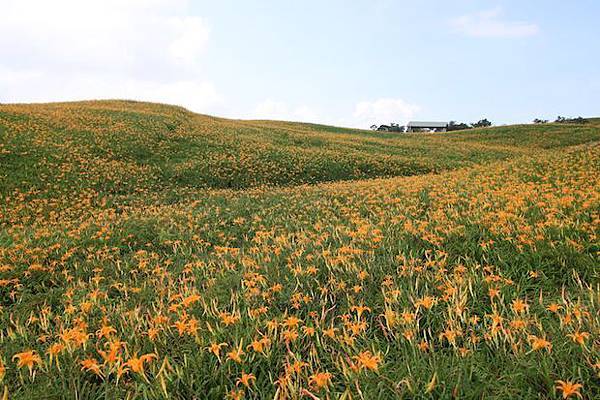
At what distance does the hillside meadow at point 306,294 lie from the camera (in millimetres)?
2465

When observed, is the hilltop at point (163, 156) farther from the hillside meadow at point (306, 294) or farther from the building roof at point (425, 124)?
the building roof at point (425, 124)

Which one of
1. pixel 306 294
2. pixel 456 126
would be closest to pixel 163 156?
pixel 306 294

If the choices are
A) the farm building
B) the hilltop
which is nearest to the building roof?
the farm building

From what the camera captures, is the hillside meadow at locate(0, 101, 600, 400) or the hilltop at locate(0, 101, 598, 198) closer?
the hillside meadow at locate(0, 101, 600, 400)

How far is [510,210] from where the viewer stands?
605 cm

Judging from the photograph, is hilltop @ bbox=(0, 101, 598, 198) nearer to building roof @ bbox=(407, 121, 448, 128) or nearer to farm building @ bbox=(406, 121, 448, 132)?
farm building @ bbox=(406, 121, 448, 132)

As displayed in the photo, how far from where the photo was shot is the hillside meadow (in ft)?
8.09

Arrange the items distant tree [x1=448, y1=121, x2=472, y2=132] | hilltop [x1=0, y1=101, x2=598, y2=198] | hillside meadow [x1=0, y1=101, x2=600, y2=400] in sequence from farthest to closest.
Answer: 1. distant tree [x1=448, y1=121, x2=472, y2=132]
2. hilltop [x1=0, y1=101, x2=598, y2=198]
3. hillside meadow [x1=0, y1=101, x2=600, y2=400]

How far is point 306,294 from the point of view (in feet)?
13.1

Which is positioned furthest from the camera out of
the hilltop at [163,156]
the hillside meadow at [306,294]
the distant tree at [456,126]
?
the distant tree at [456,126]

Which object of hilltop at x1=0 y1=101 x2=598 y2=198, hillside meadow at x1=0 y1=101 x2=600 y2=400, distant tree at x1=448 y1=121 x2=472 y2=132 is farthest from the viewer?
distant tree at x1=448 y1=121 x2=472 y2=132

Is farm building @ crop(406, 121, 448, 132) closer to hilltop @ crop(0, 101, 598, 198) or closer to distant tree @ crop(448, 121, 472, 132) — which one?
distant tree @ crop(448, 121, 472, 132)

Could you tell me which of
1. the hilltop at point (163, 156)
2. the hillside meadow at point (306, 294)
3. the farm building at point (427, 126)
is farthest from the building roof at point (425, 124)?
the hillside meadow at point (306, 294)

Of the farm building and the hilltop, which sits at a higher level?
the farm building
